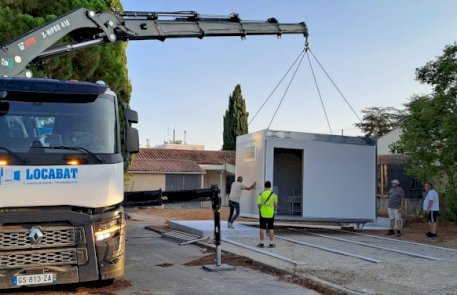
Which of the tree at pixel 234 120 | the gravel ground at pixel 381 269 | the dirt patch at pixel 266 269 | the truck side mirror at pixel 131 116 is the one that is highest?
the tree at pixel 234 120

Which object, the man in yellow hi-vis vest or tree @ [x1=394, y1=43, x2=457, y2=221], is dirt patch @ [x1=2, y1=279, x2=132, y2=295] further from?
tree @ [x1=394, y1=43, x2=457, y2=221]

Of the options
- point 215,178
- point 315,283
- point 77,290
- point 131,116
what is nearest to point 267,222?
point 315,283

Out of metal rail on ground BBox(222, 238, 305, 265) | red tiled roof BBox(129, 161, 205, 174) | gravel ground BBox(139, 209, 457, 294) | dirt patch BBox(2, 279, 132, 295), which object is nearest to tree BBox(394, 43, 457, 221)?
gravel ground BBox(139, 209, 457, 294)

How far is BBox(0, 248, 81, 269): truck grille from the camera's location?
689 cm

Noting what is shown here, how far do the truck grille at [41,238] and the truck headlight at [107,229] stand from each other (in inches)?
9.1

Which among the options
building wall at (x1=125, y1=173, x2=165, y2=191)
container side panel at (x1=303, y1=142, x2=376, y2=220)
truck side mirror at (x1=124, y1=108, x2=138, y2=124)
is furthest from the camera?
building wall at (x1=125, y1=173, x2=165, y2=191)

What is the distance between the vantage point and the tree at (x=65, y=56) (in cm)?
1672

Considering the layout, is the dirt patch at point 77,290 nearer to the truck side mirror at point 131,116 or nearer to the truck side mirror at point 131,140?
the truck side mirror at point 131,140

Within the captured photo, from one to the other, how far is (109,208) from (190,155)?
3604 centimetres

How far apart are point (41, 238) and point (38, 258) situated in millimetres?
260

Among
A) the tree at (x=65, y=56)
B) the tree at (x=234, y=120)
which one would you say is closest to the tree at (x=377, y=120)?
the tree at (x=234, y=120)

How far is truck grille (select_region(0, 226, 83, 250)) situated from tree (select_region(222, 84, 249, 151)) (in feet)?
144

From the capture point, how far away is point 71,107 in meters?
7.63

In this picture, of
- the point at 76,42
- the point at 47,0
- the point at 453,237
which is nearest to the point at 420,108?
the point at 453,237
